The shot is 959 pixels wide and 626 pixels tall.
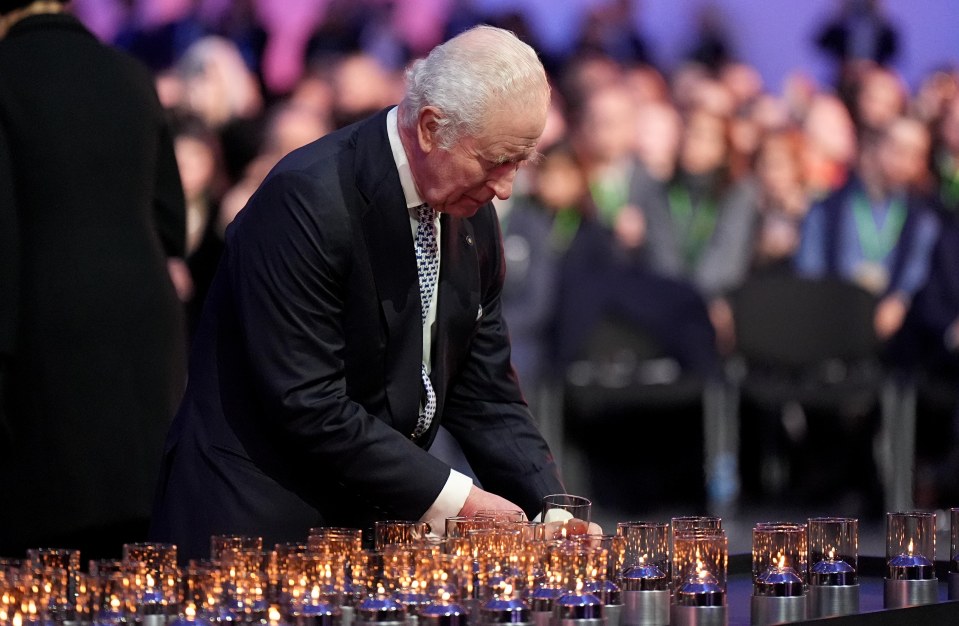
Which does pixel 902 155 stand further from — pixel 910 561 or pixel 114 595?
pixel 114 595

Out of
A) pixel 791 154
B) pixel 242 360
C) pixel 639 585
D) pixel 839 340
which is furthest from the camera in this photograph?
pixel 791 154

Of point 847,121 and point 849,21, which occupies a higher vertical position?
point 849,21

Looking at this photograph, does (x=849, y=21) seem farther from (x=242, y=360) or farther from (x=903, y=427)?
(x=242, y=360)

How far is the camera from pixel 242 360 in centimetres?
289

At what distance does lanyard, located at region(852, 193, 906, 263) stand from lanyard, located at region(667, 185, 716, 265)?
2.92ft

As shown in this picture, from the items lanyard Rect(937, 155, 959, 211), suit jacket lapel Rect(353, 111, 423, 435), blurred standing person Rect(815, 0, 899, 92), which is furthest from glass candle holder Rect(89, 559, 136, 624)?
lanyard Rect(937, 155, 959, 211)

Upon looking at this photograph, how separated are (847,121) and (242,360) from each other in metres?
6.65

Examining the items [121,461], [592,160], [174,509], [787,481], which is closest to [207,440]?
[174,509]

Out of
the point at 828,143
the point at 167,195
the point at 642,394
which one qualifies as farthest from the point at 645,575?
the point at 828,143

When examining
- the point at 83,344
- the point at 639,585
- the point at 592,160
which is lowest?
the point at 639,585

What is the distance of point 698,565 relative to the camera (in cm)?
239

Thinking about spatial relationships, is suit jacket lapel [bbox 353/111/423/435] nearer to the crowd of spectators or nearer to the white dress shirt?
the white dress shirt

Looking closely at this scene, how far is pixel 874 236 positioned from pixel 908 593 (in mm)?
6331

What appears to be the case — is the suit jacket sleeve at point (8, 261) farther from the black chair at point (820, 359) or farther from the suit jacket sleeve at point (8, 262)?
the black chair at point (820, 359)
